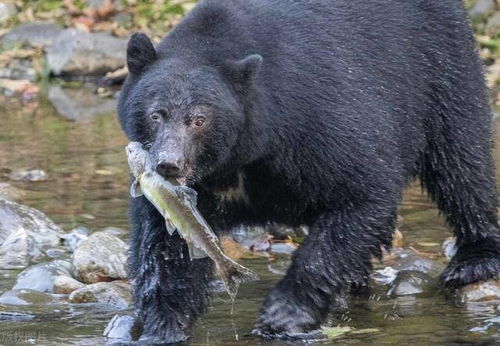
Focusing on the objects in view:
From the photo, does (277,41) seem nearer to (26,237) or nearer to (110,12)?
(26,237)

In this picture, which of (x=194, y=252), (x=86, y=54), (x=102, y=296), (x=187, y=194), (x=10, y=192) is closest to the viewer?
(x=187, y=194)

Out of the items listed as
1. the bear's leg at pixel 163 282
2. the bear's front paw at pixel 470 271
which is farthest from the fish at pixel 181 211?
the bear's front paw at pixel 470 271

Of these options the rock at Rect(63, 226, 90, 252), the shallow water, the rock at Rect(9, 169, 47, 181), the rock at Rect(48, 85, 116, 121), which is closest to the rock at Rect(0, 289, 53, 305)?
the shallow water

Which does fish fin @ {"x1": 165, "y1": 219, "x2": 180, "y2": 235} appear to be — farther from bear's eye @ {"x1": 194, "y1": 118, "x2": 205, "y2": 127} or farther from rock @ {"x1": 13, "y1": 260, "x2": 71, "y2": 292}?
rock @ {"x1": 13, "y1": 260, "x2": 71, "y2": 292}

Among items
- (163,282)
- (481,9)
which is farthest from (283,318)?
(481,9)

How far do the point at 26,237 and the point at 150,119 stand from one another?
9.01 ft

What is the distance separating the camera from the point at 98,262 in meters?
8.02

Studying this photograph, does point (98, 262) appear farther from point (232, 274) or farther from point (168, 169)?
point (168, 169)

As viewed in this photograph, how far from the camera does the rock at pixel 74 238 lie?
29.2 feet

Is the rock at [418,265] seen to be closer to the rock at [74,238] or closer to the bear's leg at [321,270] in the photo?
the bear's leg at [321,270]

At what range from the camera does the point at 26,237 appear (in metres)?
8.77

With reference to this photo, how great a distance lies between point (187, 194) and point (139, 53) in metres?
0.82

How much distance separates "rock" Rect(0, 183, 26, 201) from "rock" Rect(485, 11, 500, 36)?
7.63 m

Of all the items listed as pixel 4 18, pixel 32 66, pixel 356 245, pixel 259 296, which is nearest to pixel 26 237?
pixel 259 296
